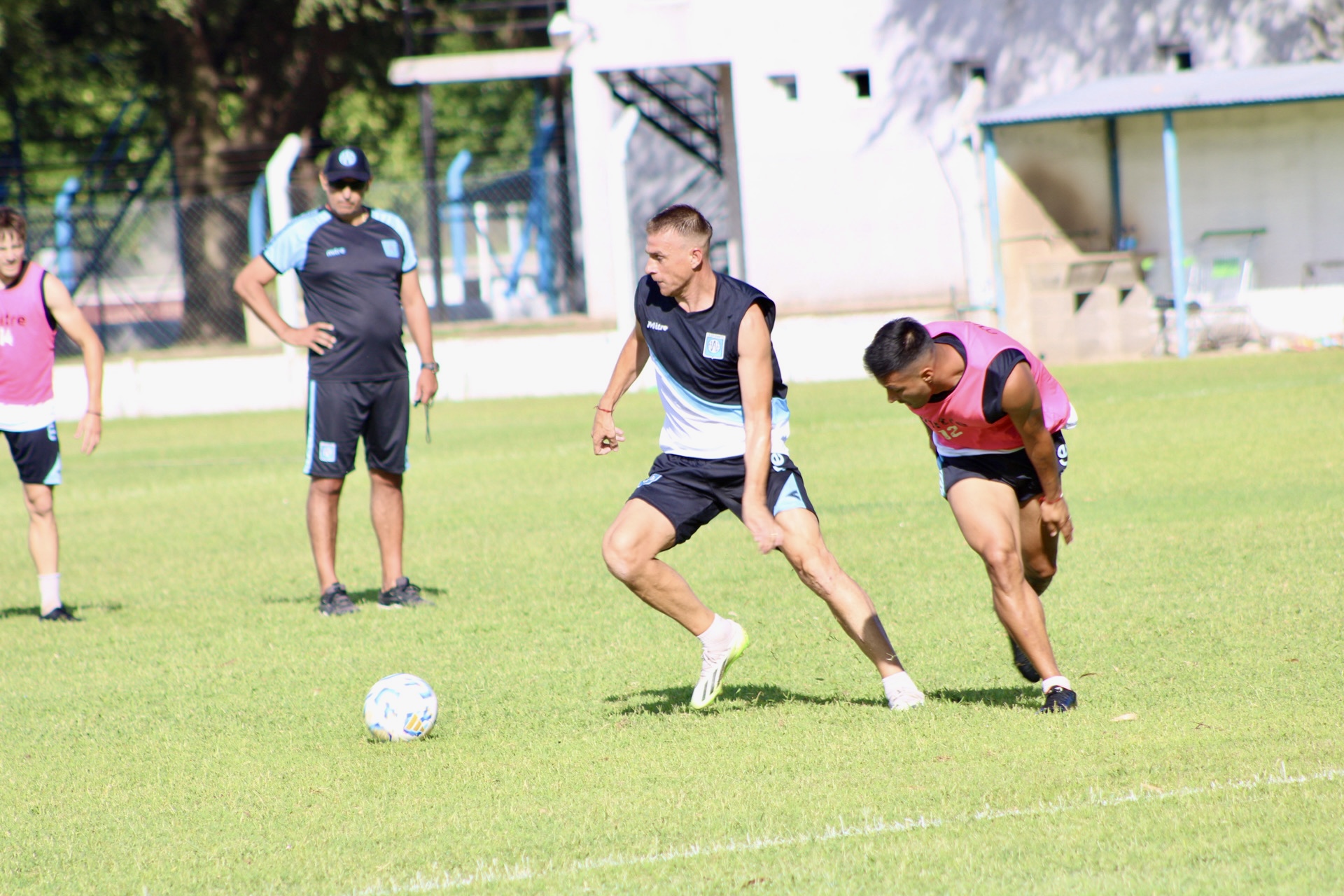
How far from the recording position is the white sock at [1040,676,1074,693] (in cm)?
546

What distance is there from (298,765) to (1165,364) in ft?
51.0

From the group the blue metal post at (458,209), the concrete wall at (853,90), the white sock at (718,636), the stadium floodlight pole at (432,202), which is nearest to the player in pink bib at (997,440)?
the white sock at (718,636)

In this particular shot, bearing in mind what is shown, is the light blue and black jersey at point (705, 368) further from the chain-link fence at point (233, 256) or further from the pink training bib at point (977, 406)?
the chain-link fence at point (233, 256)

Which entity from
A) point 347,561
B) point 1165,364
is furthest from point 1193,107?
point 347,561

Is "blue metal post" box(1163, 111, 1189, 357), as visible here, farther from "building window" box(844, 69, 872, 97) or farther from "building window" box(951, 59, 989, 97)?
"building window" box(844, 69, 872, 97)

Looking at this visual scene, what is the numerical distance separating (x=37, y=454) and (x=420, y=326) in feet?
7.20

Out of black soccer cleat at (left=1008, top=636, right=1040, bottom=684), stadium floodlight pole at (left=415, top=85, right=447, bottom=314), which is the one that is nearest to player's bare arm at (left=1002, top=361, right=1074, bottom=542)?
black soccer cleat at (left=1008, top=636, right=1040, bottom=684)

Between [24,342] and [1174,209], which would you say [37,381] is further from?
[1174,209]

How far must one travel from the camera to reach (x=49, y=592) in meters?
8.53

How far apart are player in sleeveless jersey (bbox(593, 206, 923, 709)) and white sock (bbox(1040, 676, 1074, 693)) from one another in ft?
1.46

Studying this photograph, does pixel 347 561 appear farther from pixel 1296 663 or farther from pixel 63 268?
pixel 63 268

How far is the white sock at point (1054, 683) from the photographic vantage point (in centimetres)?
546

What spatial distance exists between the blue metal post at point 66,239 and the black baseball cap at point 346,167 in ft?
61.9

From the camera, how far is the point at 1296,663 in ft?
19.2
